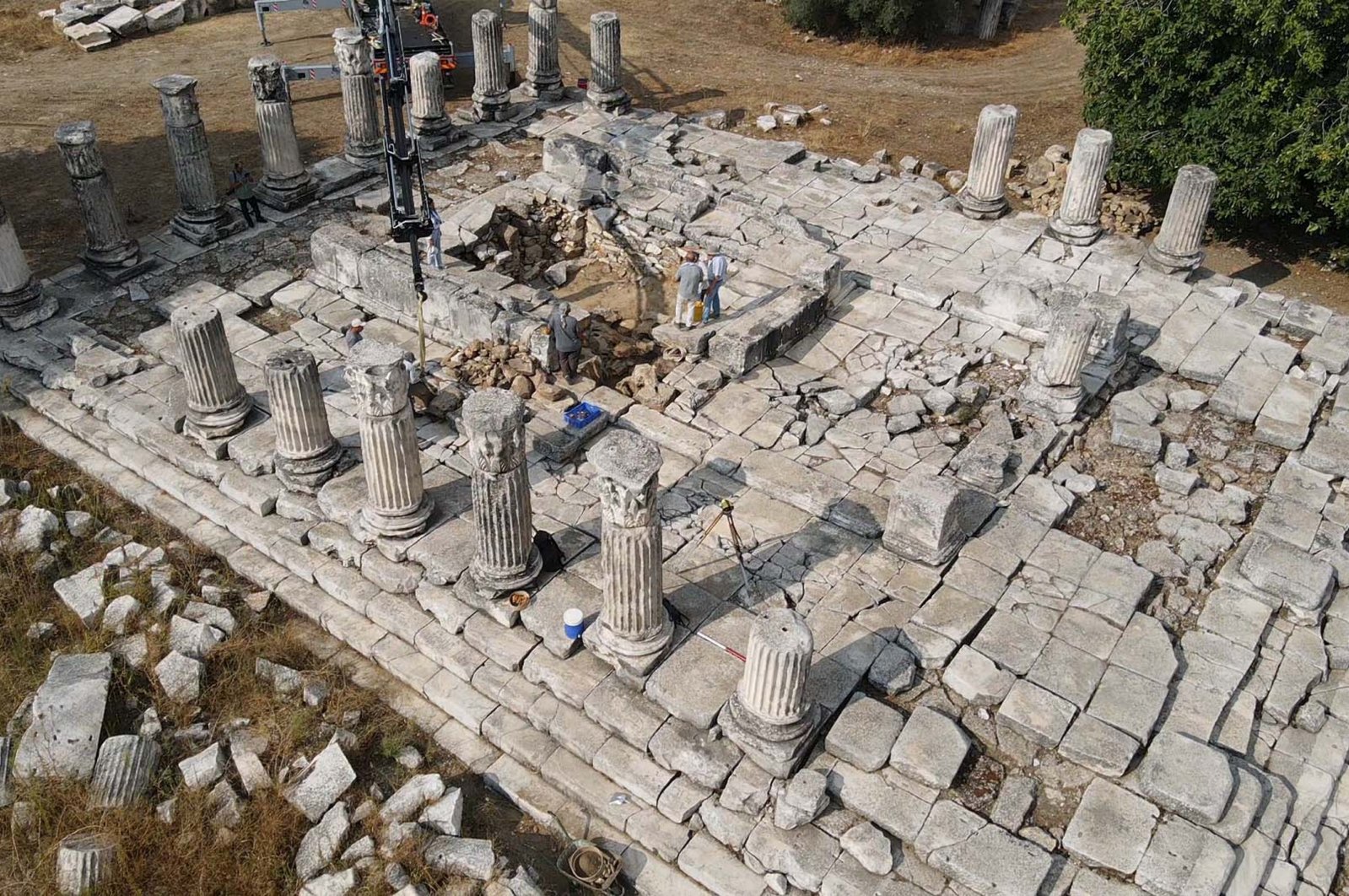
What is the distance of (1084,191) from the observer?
16375mm

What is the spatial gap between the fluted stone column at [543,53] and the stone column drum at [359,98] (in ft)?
12.8

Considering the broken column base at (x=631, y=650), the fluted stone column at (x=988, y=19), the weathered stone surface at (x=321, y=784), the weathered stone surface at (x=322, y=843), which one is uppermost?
the fluted stone column at (x=988, y=19)

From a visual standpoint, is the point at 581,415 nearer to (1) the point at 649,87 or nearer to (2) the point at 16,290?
(2) the point at 16,290

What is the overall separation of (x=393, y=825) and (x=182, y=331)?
6386 millimetres

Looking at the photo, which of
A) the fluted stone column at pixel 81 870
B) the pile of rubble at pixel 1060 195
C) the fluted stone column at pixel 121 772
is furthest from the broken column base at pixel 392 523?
the pile of rubble at pixel 1060 195

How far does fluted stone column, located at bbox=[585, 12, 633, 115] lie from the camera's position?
21188mm

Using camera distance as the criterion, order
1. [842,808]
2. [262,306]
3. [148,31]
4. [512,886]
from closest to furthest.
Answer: [512,886] < [842,808] < [262,306] < [148,31]

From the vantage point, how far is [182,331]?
481 inches

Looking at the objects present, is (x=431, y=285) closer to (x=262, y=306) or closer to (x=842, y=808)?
(x=262, y=306)

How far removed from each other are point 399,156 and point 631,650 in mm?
7597

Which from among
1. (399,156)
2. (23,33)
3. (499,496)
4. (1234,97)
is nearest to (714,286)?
(399,156)

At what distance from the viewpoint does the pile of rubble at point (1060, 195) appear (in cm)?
1880

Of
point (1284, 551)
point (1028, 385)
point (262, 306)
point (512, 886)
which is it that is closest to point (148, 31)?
point (262, 306)

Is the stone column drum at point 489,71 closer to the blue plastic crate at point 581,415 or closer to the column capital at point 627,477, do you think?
the blue plastic crate at point 581,415
